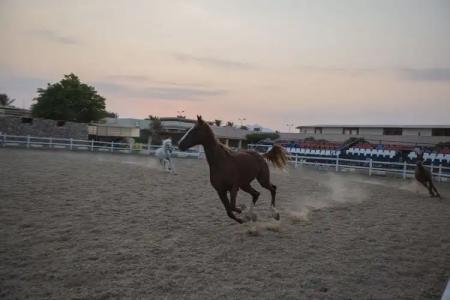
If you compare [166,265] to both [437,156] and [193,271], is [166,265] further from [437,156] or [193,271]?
[437,156]

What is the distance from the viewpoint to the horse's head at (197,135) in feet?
20.5

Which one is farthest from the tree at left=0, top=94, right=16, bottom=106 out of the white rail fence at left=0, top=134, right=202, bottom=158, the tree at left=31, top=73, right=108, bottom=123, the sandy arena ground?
the sandy arena ground

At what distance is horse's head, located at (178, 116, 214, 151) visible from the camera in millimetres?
6234

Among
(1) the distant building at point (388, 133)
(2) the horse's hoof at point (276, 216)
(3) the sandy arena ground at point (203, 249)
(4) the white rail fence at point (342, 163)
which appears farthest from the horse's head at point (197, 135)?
(1) the distant building at point (388, 133)

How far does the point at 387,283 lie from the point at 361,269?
432mm

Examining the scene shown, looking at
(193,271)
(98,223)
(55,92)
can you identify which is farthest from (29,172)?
(55,92)

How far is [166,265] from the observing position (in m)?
4.36

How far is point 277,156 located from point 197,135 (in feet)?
7.61

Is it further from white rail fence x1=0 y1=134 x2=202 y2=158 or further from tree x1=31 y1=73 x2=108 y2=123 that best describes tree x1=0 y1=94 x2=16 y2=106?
white rail fence x1=0 y1=134 x2=202 y2=158

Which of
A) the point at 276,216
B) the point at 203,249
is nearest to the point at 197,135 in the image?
the point at 203,249

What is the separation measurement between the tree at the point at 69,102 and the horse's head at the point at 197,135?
4197 cm

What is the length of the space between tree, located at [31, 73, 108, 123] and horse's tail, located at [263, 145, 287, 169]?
135 feet

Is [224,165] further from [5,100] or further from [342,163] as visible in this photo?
[5,100]

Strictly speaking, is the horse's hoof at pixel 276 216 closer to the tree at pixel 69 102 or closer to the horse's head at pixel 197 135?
the horse's head at pixel 197 135
